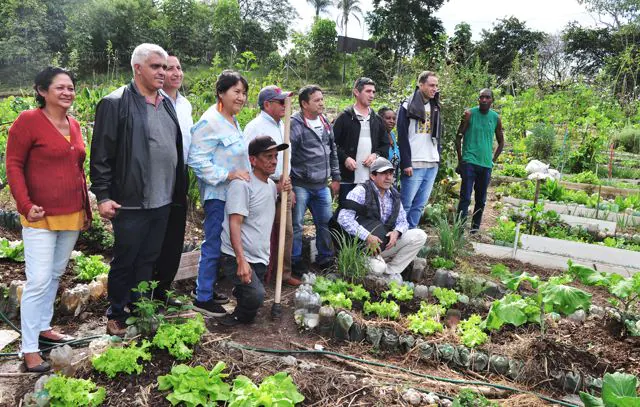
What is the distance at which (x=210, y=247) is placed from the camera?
3787 millimetres

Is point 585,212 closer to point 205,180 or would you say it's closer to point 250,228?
point 250,228

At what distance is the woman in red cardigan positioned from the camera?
277cm

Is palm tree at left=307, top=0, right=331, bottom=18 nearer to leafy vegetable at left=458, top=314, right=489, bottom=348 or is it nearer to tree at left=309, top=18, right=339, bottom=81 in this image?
tree at left=309, top=18, right=339, bottom=81

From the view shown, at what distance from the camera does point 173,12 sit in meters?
29.2

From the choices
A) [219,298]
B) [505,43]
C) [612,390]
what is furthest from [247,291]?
[505,43]

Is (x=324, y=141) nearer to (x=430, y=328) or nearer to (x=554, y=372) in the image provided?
(x=430, y=328)

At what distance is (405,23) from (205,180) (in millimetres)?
31041

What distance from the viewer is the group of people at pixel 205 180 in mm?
2877

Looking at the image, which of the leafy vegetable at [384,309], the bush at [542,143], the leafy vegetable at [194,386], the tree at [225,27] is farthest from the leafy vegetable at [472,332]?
the tree at [225,27]

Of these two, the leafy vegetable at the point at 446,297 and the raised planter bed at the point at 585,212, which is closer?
the leafy vegetable at the point at 446,297

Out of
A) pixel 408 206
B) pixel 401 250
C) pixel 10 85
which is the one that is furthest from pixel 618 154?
pixel 10 85

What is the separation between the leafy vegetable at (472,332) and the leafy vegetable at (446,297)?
28 centimetres

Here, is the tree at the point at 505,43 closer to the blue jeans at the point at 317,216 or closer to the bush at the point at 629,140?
the bush at the point at 629,140

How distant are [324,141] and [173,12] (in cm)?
2824
